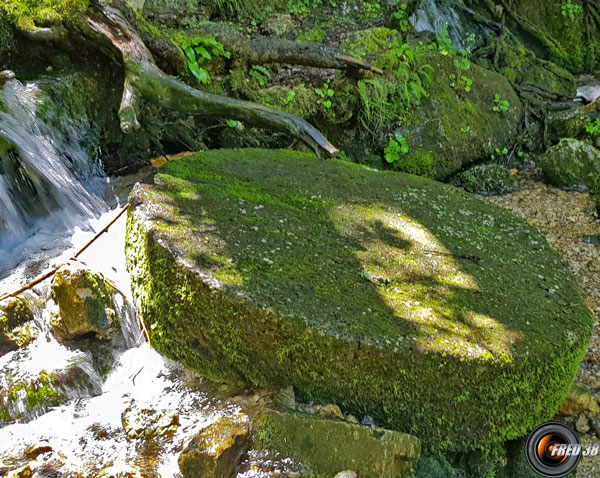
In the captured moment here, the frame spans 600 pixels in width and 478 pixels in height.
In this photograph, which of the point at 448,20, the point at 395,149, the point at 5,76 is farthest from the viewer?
the point at 448,20

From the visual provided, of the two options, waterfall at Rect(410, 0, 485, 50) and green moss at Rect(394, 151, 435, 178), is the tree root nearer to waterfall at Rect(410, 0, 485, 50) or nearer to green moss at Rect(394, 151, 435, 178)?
green moss at Rect(394, 151, 435, 178)

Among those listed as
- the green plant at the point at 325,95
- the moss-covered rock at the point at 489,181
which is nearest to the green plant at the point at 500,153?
the moss-covered rock at the point at 489,181

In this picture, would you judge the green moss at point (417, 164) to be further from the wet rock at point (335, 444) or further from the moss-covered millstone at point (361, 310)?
the wet rock at point (335, 444)

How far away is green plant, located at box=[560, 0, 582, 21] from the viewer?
28.9 feet

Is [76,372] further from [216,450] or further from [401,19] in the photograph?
[401,19]

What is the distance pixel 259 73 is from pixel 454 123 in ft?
Result: 7.35

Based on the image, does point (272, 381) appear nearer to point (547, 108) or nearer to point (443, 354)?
point (443, 354)

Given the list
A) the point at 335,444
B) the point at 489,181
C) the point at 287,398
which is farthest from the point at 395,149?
the point at 335,444

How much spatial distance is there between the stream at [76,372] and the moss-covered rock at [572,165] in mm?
4458

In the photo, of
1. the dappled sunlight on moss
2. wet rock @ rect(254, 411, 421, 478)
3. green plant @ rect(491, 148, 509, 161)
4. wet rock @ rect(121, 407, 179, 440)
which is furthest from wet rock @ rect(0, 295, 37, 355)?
green plant @ rect(491, 148, 509, 161)

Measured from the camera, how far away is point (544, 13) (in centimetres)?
899

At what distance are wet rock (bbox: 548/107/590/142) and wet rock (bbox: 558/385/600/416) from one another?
429 centimetres

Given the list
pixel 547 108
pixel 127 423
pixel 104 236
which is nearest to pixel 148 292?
pixel 127 423

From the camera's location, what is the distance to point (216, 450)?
2.11 m
